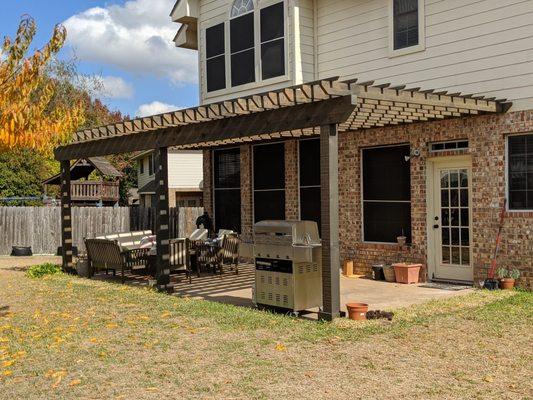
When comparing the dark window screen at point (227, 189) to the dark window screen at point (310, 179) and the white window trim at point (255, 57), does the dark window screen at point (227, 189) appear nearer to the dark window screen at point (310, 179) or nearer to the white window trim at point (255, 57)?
the white window trim at point (255, 57)

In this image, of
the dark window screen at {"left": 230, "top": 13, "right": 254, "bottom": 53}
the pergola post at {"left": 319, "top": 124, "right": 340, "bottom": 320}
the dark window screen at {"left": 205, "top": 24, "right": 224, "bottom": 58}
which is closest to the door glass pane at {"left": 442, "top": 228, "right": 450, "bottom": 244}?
the pergola post at {"left": 319, "top": 124, "right": 340, "bottom": 320}

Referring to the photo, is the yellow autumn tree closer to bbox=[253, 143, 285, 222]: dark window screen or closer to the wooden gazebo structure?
bbox=[253, 143, 285, 222]: dark window screen

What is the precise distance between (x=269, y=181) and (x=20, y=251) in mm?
9935

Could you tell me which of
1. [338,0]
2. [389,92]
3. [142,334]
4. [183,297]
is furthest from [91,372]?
[338,0]

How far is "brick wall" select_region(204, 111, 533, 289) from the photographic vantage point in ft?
32.0

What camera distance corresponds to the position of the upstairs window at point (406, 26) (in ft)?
36.2

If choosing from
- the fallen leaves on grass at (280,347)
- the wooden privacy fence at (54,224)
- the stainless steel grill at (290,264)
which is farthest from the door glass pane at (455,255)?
the wooden privacy fence at (54,224)

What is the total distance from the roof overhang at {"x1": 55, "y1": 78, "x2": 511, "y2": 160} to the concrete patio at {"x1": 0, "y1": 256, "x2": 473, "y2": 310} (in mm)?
2650

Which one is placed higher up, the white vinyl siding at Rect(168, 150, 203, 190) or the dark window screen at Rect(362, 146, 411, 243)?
the white vinyl siding at Rect(168, 150, 203, 190)

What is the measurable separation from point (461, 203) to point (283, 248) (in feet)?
13.7

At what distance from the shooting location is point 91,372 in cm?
576

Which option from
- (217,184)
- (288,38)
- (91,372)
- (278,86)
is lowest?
(91,372)

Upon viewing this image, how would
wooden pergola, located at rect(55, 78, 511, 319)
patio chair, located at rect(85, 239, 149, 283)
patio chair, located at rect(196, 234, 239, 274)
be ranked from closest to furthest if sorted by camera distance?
wooden pergola, located at rect(55, 78, 511, 319) → patio chair, located at rect(85, 239, 149, 283) → patio chair, located at rect(196, 234, 239, 274)

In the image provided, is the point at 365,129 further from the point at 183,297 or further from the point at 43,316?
the point at 43,316
